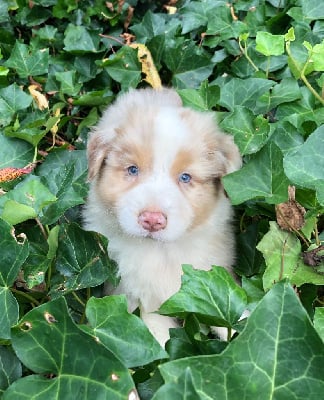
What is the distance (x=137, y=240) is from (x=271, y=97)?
71cm

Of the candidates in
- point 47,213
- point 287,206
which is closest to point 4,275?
point 47,213

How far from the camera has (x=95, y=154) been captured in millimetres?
2170

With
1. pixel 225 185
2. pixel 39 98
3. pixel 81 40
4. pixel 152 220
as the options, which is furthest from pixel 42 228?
pixel 81 40

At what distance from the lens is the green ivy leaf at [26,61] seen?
2.84 m

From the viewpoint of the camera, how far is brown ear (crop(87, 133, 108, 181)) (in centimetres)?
216

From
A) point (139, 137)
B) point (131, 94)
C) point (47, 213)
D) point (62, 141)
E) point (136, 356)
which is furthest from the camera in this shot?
point (62, 141)

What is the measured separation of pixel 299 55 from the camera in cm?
221

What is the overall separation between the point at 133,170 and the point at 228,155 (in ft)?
1.09

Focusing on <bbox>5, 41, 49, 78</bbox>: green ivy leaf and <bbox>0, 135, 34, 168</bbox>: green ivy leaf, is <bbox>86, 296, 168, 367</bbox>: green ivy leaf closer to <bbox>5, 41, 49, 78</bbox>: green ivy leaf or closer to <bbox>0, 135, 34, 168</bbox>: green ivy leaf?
<bbox>0, 135, 34, 168</bbox>: green ivy leaf

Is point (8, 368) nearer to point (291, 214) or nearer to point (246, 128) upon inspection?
point (291, 214)

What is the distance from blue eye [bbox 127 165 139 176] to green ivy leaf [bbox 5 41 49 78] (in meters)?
0.98

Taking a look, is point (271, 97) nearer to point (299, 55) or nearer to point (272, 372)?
point (299, 55)

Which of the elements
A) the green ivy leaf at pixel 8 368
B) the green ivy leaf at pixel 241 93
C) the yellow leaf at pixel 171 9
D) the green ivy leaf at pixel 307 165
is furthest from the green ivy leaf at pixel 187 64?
the green ivy leaf at pixel 8 368

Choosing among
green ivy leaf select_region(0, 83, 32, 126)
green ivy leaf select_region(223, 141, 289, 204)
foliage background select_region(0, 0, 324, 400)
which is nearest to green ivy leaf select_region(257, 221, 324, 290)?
foliage background select_region(0, 0, 324, 400)
